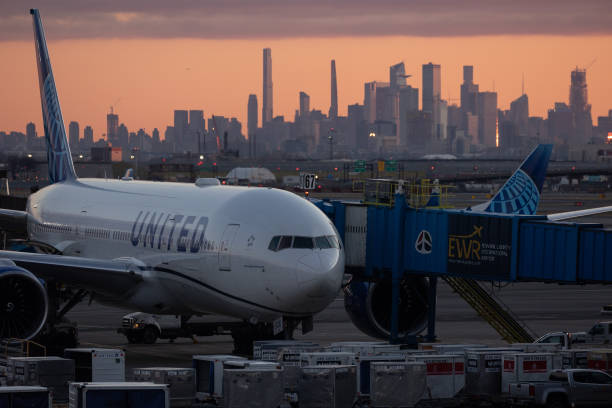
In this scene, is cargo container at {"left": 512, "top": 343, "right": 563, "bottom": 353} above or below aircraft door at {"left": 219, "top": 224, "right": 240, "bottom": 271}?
below

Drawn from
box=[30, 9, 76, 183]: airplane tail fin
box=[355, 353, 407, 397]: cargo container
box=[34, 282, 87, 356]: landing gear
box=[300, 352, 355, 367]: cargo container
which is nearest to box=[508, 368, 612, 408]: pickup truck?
box=[355, 353, 407, 397]: cargo container

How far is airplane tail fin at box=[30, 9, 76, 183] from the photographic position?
5288 centimetres

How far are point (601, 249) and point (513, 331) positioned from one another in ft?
27.3

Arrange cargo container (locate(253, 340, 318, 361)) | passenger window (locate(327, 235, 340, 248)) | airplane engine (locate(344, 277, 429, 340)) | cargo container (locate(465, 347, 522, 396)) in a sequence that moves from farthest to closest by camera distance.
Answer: airplane engine (locate(344, 277, 429, 340))
passenger window (locate(327, 235, 340, 248))
cargo container (locate(253, 340, 318, 361))
cargo container (locate(465, 347, 522, 396))

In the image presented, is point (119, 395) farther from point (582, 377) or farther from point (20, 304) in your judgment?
point (20, 304)

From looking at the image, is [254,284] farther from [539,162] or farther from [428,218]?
[539,162]

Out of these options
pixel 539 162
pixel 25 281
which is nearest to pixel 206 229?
pixel 25 281

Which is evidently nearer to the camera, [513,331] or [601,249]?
[601,249]

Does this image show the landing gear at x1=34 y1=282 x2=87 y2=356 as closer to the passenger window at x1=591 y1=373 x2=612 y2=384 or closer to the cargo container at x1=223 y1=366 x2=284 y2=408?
Answer: the cargo container at x1=223 y1=366 x2=284 y2=408

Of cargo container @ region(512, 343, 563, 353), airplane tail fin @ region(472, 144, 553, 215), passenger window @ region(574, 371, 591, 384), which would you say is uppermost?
airplane tail fin @ region(472, 144, 553, 215)

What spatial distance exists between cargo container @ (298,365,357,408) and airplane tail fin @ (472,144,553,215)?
2180cm

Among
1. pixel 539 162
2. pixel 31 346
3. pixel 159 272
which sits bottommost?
pixel 31 346

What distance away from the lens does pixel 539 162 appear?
161 ft

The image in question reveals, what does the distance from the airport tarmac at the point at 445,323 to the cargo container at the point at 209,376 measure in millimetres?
6786
